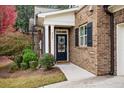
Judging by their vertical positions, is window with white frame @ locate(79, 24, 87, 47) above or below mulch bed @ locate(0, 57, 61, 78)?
above

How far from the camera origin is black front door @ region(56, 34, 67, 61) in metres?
18.1

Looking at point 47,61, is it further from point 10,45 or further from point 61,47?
point 10,45

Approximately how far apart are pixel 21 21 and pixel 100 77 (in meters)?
18.4

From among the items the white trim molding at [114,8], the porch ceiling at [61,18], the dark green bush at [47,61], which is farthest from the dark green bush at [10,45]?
the white trim molding at [114,8]

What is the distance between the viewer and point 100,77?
10555 millimetres

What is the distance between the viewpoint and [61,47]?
59.6 feet

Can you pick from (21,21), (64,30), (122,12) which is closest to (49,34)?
(64,30)

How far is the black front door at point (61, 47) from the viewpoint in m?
18.1

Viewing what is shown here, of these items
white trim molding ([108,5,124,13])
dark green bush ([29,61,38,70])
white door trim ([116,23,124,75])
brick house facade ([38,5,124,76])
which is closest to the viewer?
white trim molding ([108,5,124,13])

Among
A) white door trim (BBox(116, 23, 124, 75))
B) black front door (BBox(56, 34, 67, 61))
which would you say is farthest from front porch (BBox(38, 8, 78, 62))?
white door trim (BBox(116, 23, 124, 75))

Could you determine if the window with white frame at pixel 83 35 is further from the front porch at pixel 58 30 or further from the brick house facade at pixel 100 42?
the brick house facade at pixel 100 42

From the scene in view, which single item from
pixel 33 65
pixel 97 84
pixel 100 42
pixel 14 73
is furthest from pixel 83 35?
pixel 97 84

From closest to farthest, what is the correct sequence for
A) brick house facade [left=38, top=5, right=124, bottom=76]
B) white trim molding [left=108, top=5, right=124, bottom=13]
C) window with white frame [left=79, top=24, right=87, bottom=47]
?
white trim molding [left=108, top=5, right=124, bottom=13] → brick house facade [left=38, top=5, right=124, bottom=76] → window with white frame [left=79, top=24, right=87, bottom=47]

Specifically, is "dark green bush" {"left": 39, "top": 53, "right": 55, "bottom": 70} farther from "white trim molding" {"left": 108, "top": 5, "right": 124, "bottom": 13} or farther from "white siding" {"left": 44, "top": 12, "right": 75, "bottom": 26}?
"white trim molding" {"left": 108, "top": 5, "right": 124, "bottom": 13}
